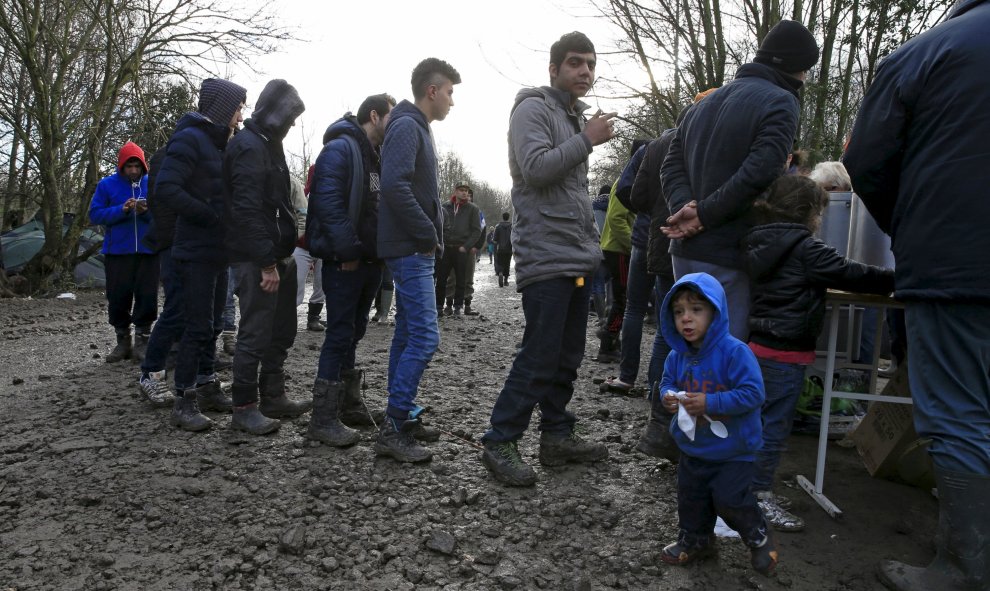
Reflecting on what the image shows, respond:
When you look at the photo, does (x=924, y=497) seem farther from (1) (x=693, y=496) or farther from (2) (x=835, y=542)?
(1) (x=693, y=496)

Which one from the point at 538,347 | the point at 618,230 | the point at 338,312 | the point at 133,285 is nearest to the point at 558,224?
the point at 538,347

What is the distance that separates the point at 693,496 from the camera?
2625 mm

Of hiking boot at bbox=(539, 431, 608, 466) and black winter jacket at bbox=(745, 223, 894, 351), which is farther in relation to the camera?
hiking boot at bbox=(539, 431, 608, 466)

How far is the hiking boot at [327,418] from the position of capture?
13.2 feet

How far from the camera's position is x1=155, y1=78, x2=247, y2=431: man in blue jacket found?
14.0 ft

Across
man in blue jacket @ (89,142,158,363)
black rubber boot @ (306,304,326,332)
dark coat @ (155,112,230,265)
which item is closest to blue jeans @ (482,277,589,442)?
dark coat @ (155,112,230,265)

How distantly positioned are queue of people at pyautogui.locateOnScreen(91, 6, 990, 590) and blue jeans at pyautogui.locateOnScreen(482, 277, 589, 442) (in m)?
0.01

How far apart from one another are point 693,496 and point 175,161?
3.64 m

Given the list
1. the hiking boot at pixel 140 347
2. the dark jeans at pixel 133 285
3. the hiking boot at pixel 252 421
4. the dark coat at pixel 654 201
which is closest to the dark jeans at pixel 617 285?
the dark coat at pixel 654 201

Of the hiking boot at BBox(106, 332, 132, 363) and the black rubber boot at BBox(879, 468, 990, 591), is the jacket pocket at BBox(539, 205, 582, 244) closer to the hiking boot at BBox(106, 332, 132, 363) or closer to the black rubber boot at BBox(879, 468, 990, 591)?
the black rubber boot at BBox(879, 468, 990, 591)

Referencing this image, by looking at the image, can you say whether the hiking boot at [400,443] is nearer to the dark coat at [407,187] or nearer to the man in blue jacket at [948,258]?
the dark coat at [407,187]

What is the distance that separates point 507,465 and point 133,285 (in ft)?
14.8

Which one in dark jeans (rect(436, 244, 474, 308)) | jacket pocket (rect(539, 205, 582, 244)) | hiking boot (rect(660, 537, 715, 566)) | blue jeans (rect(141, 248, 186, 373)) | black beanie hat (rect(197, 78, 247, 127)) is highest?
black beanie hat (rect(197, 78, 247, 127))

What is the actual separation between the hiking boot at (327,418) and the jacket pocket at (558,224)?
1.62 m
